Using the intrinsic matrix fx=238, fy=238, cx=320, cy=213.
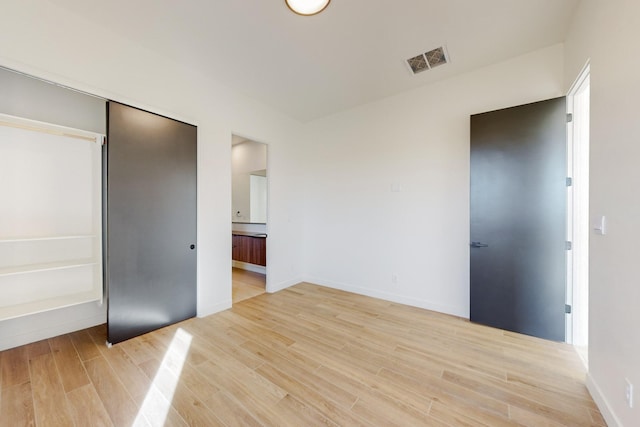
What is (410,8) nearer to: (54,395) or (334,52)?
(334,52)

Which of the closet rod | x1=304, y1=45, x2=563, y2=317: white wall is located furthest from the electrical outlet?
the closet rod

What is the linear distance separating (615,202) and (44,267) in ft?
14.5

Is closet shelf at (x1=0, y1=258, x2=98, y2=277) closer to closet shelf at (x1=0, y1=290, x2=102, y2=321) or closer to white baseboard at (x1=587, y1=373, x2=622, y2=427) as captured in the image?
closet shelf at (x1=0, y1=290, x2=102, y2=321)

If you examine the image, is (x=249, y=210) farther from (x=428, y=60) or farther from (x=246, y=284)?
(x=428, y=60)

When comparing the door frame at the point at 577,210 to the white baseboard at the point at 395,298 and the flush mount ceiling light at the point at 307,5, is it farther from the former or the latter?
the flush mount ceiling light at the point at 307,5

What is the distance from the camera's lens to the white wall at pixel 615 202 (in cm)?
128

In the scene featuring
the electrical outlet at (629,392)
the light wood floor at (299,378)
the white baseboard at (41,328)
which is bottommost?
the light wood floor at (299,378)

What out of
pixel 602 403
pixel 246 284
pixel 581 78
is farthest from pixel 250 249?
pixel 581 78

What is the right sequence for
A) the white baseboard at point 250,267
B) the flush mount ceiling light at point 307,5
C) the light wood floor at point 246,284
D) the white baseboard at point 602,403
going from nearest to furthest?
the white baseboard at point 602,403, the flush mount ceiling light at point 307,5, the light wood floor at point 246,284, the white baseboard at point 250,267

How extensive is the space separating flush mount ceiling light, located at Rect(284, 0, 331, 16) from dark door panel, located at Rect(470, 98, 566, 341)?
212cm

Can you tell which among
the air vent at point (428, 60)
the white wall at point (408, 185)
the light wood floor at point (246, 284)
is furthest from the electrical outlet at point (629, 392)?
the light wood floor at point (246, 284)

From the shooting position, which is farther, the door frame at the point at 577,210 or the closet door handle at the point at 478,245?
the closet door handle at the point at 478,245

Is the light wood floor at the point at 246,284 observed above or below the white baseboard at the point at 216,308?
below

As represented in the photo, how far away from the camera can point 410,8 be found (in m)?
2.03
